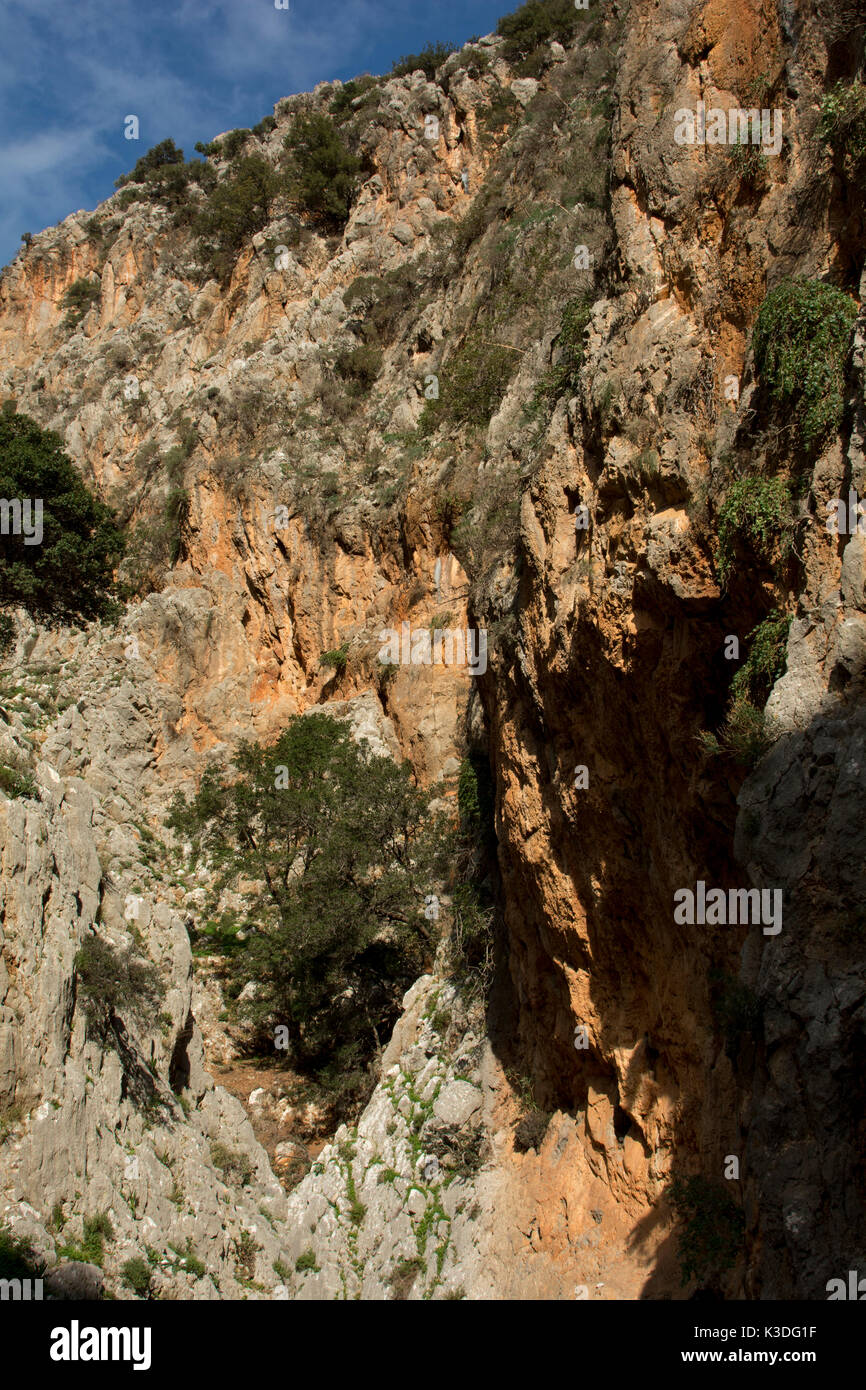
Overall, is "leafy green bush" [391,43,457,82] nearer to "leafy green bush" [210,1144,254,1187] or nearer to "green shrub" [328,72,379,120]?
"green shrub" [328,72,379,120]

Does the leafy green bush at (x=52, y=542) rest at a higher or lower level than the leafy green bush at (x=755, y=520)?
higher

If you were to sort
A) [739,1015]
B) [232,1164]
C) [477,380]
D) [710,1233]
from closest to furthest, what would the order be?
1. [739,1015]
2. [710,1233]
3. [232,1164]
4. [477,380]

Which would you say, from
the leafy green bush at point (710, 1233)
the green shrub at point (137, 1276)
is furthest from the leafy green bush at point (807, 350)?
the green shrub at point (137, 1276)

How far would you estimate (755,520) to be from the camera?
239 inches

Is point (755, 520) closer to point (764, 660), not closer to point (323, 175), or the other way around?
point (764, 660)

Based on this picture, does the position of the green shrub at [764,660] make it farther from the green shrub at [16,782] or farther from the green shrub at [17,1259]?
the green shrub at [16,782]

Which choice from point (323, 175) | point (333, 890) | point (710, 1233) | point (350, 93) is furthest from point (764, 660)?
point (350, 93)

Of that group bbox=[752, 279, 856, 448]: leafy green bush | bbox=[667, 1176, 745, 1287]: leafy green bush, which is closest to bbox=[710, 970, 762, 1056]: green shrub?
bbox=[667, 1176, 745, 1287]: leafy green bush

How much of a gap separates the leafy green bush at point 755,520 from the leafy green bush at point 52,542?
1448 centimetres

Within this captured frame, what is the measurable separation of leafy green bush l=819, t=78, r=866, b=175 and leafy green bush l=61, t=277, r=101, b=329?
45.3m

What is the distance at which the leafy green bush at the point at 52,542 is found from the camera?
17.8 metres

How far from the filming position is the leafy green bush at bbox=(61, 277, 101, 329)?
44469 mm

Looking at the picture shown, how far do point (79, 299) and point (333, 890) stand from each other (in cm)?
4067
